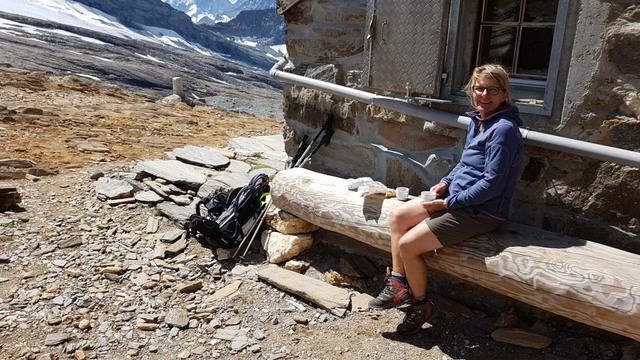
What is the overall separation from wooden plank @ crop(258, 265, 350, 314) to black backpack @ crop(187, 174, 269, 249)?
530mm

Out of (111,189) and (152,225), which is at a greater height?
(111,189)

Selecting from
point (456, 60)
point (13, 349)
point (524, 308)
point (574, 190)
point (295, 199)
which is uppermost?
point (456, 60)

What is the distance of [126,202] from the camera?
5.06m

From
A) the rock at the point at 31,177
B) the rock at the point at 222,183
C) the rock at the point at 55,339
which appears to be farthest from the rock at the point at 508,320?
the rock at the point at 31,177

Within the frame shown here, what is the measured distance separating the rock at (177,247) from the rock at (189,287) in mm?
525

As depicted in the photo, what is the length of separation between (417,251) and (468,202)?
0.43m

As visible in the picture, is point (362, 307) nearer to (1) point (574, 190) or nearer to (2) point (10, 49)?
(1) point (574, 190)

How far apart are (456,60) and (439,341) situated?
1.80 metres

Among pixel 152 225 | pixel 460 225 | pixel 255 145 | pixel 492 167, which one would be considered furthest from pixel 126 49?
pixel 492 167

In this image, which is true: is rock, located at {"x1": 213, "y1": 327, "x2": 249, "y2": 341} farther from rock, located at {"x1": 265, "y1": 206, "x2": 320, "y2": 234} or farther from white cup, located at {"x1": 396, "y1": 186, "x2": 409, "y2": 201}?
white cup, located at {"x1": 396, "y1": 186, "x2": 409, "y2": 201}

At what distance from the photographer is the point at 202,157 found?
21.4 ft

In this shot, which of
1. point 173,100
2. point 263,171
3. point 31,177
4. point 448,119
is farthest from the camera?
point 173,100

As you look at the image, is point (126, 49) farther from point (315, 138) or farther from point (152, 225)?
point (315, 138)

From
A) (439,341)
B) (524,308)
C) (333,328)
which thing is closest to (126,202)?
(333,328)
